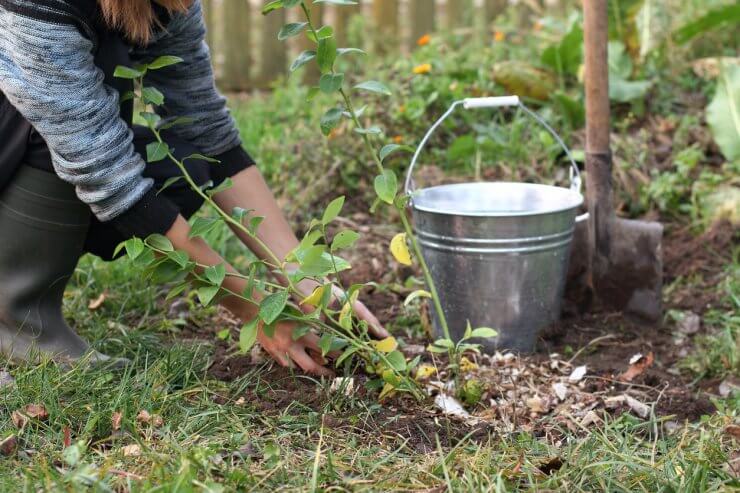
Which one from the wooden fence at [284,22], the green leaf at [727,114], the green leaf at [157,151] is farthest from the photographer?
the wooden fence at [284,22]

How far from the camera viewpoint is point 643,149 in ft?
11.1

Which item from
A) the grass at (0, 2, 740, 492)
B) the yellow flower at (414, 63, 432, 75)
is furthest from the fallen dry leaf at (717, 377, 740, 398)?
the yellow flower at (414, 63, 432, 75)

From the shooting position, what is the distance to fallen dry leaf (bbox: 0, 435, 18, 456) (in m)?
1.69

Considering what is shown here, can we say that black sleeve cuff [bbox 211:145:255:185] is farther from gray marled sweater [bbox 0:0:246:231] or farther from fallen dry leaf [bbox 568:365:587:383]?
fallen dry leaf [bbox 568:365:587:383]

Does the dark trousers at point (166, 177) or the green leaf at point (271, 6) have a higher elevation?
the green leaf at point (271, 6)

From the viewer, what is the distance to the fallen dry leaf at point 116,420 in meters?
1.78

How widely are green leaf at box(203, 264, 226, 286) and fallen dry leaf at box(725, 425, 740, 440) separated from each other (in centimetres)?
109

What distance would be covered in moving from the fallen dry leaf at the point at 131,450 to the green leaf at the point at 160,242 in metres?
0.41

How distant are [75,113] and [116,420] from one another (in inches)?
24.6

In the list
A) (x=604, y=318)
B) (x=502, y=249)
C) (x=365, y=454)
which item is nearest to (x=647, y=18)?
(x=604, y=318)

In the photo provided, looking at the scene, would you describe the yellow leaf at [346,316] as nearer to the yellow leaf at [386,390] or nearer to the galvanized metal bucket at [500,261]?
the yellow leaf at [386,390]

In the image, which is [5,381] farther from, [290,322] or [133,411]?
[290,322]

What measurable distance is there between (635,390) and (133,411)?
3.94 feet

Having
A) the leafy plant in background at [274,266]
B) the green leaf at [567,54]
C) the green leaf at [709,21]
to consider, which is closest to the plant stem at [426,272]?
the leafy plant in background at [274,266]
